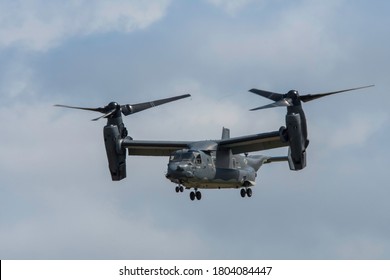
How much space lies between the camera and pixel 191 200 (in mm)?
69812

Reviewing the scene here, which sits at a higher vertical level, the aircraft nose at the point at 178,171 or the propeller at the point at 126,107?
the propeller at the point at 126,107

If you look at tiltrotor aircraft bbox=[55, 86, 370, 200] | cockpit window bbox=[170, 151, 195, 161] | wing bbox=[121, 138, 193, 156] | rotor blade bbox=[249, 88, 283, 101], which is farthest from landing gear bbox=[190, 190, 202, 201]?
rotor blade bbox=[249, 88, 283, 101]

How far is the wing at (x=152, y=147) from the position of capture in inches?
2817

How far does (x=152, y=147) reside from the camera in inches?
2881

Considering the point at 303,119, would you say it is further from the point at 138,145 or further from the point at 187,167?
the point at 138,145

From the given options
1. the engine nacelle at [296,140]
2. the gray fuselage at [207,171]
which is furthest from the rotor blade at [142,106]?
the engine nacelle at [296,140]

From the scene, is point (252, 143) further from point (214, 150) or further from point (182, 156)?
point (182, 156)

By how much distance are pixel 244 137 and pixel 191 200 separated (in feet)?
16.4

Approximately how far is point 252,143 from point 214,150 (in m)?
2.39

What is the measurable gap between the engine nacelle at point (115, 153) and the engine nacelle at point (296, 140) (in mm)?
11769

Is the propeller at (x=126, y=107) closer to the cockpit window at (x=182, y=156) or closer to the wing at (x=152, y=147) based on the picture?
the wing at (x=152, y=147)

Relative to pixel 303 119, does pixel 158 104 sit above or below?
above

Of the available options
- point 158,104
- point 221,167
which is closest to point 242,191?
point 221,167

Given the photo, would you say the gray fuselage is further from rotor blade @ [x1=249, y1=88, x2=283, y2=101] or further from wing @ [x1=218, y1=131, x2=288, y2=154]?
rotor blade @ [x1=249, y1=88, x2=283, y2=101]
